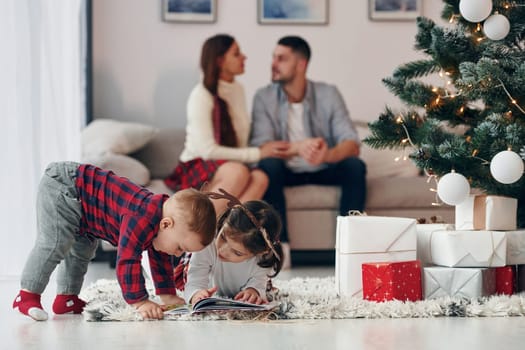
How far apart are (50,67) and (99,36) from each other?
63.0 inches

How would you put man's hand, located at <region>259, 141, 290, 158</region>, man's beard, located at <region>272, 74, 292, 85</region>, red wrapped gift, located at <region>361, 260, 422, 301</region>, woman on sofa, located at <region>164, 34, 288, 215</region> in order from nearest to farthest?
red wrapped gift, located at <region>361, 260, 422, 301</region> → woman on sofa, located at <region>164, 34, 288, 215</region> → man's hand, located at <region>259, 141, 290, 158</region> → man's beard, located at <region>272, 74, 292, 85</region>

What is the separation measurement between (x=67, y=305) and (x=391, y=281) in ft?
2.55

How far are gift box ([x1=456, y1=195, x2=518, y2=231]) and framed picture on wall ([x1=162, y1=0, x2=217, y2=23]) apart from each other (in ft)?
8.26

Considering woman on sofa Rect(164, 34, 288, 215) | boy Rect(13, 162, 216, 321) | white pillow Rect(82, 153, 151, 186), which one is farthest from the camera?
woman on sofa Rect(164, 34, 288, 215)

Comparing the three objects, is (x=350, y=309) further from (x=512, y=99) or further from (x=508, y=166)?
(x=512, y=99)

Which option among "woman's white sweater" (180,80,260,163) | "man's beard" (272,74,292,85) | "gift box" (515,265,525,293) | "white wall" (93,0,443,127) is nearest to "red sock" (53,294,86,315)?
"gift box" (515,265,525,293)

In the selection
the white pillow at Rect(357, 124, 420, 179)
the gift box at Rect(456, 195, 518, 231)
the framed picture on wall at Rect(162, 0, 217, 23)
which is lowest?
the white pillow at Rect(357, 124, 420, 179)

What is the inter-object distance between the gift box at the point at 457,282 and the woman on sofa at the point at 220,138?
1510mm

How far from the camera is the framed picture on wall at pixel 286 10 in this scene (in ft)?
14.6

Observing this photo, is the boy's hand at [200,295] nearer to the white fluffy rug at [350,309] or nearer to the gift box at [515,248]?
the white fluffy rug at [350,309]

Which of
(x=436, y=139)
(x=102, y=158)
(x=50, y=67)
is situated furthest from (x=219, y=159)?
(x=436, y=139)

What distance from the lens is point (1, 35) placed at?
8.98 feet

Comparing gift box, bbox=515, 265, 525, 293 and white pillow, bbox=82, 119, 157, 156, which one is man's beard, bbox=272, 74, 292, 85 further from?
gift box, bbox=515, 265, 525, 293

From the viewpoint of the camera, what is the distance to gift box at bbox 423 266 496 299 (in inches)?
80.8
